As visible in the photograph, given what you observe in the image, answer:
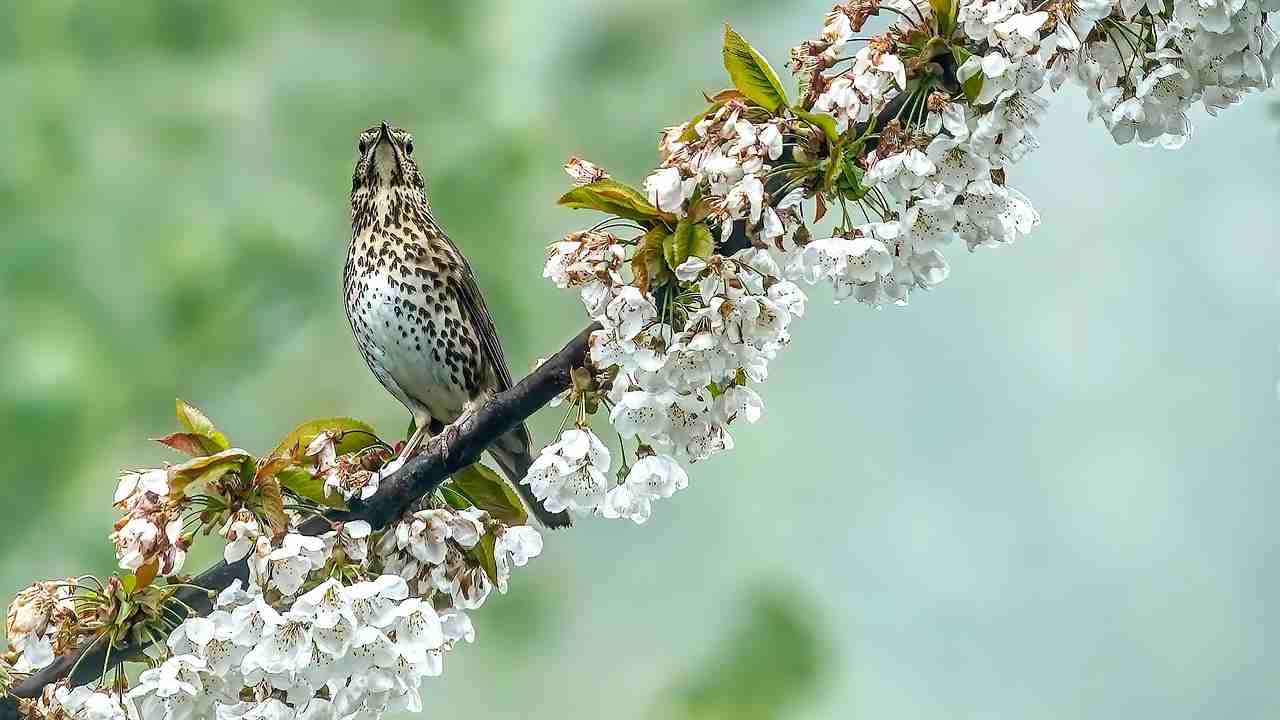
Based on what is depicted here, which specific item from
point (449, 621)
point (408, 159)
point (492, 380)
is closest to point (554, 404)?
point (449, 621)

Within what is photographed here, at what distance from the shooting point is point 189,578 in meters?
1.50

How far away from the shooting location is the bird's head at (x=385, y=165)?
7.55 feet

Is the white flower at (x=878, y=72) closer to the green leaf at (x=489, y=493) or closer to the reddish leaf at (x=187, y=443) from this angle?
the green leaf at (x=489, y=493)

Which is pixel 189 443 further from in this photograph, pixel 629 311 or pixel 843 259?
pixel 843 259

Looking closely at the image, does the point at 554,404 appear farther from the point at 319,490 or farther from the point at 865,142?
the point at 865,142

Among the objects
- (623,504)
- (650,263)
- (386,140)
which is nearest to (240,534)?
(623,504)

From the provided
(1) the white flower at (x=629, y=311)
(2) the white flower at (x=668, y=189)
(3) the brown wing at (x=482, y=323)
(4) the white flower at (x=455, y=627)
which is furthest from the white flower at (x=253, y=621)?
(3) the brown wing at (x=482, y=323)

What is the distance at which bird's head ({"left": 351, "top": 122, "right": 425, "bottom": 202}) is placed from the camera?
230 centimetres

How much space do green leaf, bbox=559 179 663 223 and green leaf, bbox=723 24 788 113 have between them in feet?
0.48

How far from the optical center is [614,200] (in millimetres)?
1392

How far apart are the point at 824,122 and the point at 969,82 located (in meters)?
0.14

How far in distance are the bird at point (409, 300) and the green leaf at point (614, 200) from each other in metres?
0.90

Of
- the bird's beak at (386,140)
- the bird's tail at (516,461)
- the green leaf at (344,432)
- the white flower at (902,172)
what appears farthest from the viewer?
the bird's beak at (386,140)

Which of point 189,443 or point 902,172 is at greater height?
point 189,443
